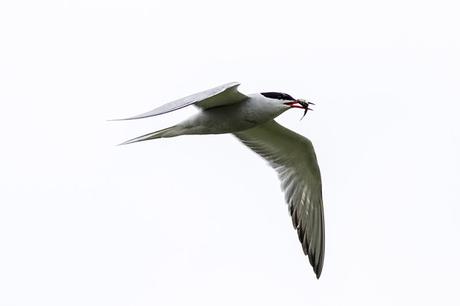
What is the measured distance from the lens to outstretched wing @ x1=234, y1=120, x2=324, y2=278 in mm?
12773

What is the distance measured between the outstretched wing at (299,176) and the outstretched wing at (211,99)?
1.66 metres

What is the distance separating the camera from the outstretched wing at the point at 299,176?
41.9 ft

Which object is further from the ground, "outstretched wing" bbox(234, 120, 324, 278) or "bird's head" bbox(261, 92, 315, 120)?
"bird's head" bbox(261, 92, 315, 120)

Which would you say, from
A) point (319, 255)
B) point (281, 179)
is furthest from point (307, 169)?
point (319, 255)

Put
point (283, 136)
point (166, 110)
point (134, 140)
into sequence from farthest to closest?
1. point (283, 136)
2. point (134, 140)
3. point (166, 110)

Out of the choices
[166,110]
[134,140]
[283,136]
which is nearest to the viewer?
[166,110]

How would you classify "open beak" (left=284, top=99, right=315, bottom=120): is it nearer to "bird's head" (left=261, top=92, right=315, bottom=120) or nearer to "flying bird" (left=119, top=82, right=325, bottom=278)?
"bird's head" (left=261, top=92, right=315, bottom=120)

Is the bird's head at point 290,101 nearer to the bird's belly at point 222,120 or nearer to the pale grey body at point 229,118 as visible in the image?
the pale grey body at point 229,118

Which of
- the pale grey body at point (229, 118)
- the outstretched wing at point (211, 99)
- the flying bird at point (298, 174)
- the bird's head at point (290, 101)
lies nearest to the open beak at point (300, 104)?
the bird's head at point (290, 101)

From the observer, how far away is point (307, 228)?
12945mm

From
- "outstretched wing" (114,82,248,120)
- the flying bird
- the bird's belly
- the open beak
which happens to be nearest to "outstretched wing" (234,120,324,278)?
the flying bird

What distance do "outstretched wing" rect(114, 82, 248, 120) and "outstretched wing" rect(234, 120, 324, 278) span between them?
→ 166 centimetres

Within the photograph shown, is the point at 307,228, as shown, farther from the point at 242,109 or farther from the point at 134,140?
the point at 134,140

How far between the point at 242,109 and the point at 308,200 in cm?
250
